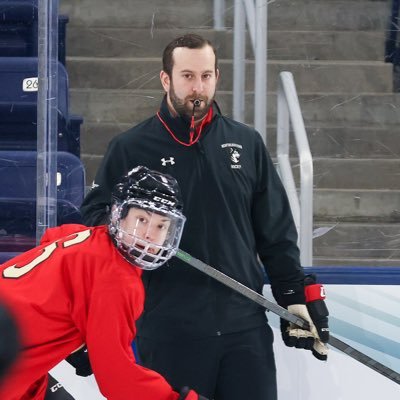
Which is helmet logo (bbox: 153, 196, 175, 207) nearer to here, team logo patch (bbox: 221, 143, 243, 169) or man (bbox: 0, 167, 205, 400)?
man (bbox: 0, 167, 205, 400)

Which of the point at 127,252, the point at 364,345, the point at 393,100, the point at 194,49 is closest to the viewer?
the point at 127,252

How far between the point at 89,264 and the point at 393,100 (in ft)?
5.65

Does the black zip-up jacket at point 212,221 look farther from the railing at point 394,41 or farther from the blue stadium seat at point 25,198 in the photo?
the railing at point 394,41

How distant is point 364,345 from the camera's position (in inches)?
154

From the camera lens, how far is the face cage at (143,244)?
2896mm

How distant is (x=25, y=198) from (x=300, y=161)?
823 millimetres

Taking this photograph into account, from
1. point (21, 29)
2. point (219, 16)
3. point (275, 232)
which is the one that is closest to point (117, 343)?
point (275, 232)

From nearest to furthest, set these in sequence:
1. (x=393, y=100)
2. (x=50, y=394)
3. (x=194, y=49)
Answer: (x=50, y=394)
(x=194, y=49)
(x=393, y=100)

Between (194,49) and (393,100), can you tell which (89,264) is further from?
(393,100)

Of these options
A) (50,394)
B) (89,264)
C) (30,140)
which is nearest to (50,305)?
(89,264)

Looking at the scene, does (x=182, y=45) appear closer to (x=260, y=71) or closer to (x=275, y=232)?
(x=275, y=232)

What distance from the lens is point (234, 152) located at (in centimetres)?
349

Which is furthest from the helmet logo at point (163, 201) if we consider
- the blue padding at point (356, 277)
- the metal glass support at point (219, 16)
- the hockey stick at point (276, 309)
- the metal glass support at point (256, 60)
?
the metal glass support at point (219, 16)

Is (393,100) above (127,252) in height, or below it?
above
